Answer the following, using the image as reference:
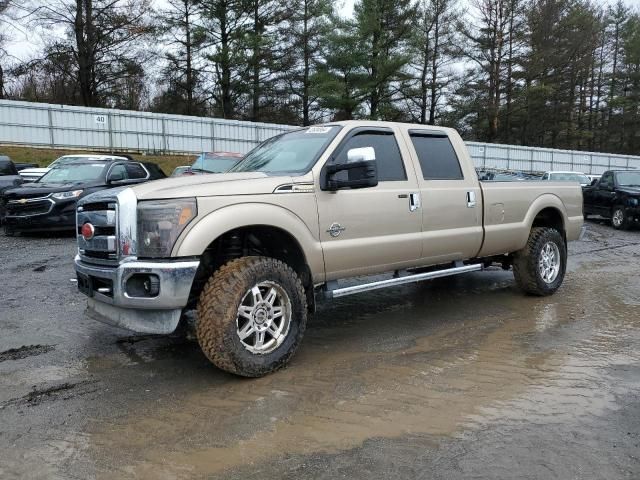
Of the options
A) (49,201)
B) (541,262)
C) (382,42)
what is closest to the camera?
(541,262)

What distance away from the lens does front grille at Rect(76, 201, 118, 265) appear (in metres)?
4.18

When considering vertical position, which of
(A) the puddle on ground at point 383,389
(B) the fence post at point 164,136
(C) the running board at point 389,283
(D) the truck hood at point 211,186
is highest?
(B) the fence post at point 164,136

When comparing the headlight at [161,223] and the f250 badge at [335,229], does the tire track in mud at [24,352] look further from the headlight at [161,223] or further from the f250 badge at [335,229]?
the f250 badge at [335,229]

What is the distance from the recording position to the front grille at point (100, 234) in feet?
13.7

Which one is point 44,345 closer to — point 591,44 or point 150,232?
point 150,232

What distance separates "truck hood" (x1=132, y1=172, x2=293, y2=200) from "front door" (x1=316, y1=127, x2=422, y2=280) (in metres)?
0.48

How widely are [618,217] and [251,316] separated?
49.2ft

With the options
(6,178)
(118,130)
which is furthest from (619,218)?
(118,130)

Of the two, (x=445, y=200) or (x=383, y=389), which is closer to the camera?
(x=383, y=389)

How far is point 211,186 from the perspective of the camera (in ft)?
13.9

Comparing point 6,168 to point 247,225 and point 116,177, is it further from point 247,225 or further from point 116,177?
point 247,225

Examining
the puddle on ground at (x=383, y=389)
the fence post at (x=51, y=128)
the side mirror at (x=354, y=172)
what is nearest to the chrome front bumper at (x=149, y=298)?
the puddle on ground at (x=383, y=389)

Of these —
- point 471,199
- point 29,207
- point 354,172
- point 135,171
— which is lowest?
point 29,207

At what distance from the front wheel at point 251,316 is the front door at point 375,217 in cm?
53
